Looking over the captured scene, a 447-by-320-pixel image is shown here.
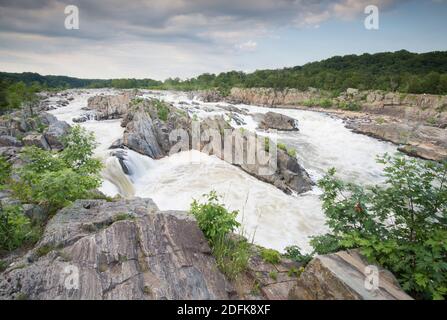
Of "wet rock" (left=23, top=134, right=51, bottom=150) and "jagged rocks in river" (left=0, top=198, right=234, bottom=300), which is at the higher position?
"wet rock" (left=23, top=134, right=51, bottom=150)

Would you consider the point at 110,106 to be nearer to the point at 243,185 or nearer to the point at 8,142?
the point at 8,142

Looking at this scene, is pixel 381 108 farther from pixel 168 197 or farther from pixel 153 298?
pixel 153 298

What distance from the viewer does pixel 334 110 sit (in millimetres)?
64875

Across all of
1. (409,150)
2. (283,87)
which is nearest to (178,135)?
(409,150)

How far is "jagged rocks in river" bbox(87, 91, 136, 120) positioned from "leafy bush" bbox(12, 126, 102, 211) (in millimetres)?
30421

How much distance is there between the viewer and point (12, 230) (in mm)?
6000

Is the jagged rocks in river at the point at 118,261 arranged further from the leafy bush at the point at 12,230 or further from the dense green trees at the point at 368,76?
the dense green trees at the point at 368,76

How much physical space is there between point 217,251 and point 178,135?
2030 cm

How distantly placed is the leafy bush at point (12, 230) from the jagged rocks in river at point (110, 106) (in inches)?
1318

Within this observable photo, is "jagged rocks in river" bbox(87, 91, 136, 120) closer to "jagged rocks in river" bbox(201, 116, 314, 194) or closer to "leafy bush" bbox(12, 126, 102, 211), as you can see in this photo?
"jagged rocks in river" bbox(201, 116, 314, 194)

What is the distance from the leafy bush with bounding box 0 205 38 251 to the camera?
19.2 feet

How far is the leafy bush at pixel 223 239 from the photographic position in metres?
5.96

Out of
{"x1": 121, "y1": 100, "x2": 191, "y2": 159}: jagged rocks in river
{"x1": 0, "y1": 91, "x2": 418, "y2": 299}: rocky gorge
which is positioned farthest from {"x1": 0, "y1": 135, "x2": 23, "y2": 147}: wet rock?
{"x1": 0, "y1": 91, "x2": 418, "y2": 299}: rocky gorge

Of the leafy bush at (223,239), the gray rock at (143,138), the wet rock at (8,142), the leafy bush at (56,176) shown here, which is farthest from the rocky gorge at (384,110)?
the wet rock at (8,142)
